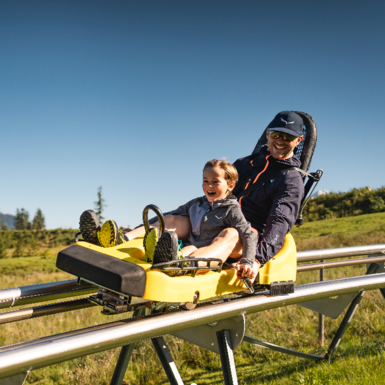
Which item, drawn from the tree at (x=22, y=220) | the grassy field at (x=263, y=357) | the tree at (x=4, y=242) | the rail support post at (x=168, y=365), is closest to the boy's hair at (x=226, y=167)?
the rail support post at (x=168, y=365)

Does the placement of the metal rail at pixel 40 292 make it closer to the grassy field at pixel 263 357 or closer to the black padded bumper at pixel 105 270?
the black padded bumper at pixel 105 270

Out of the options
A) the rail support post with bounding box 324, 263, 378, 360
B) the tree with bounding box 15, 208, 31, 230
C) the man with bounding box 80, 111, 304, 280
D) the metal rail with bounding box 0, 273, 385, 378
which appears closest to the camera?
the metal rail with bounding box 0, 273, 385, 378

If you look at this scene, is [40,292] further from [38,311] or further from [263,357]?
[263,357]

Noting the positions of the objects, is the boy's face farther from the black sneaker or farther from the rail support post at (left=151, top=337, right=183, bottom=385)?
the rail support post at (left=151, top=337, right=183, bottom=385)

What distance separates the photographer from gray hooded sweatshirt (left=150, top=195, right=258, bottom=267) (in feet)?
8.10

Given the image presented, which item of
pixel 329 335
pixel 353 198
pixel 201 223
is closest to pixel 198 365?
pixel 329 335

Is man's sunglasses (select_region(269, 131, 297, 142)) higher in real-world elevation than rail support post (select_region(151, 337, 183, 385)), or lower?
higher

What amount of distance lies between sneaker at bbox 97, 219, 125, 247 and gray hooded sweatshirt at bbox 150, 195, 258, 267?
27.1 inches

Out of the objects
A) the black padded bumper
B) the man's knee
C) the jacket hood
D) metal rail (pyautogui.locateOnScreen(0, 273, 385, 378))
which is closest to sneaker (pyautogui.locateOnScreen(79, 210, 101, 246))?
the black padded bumper

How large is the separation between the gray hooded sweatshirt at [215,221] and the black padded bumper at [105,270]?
82 cm

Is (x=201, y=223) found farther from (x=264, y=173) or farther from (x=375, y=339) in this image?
(x=375, y=339)

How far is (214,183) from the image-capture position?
2.71m

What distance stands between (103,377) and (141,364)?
431 millimetres

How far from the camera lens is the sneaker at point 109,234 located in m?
2.16
